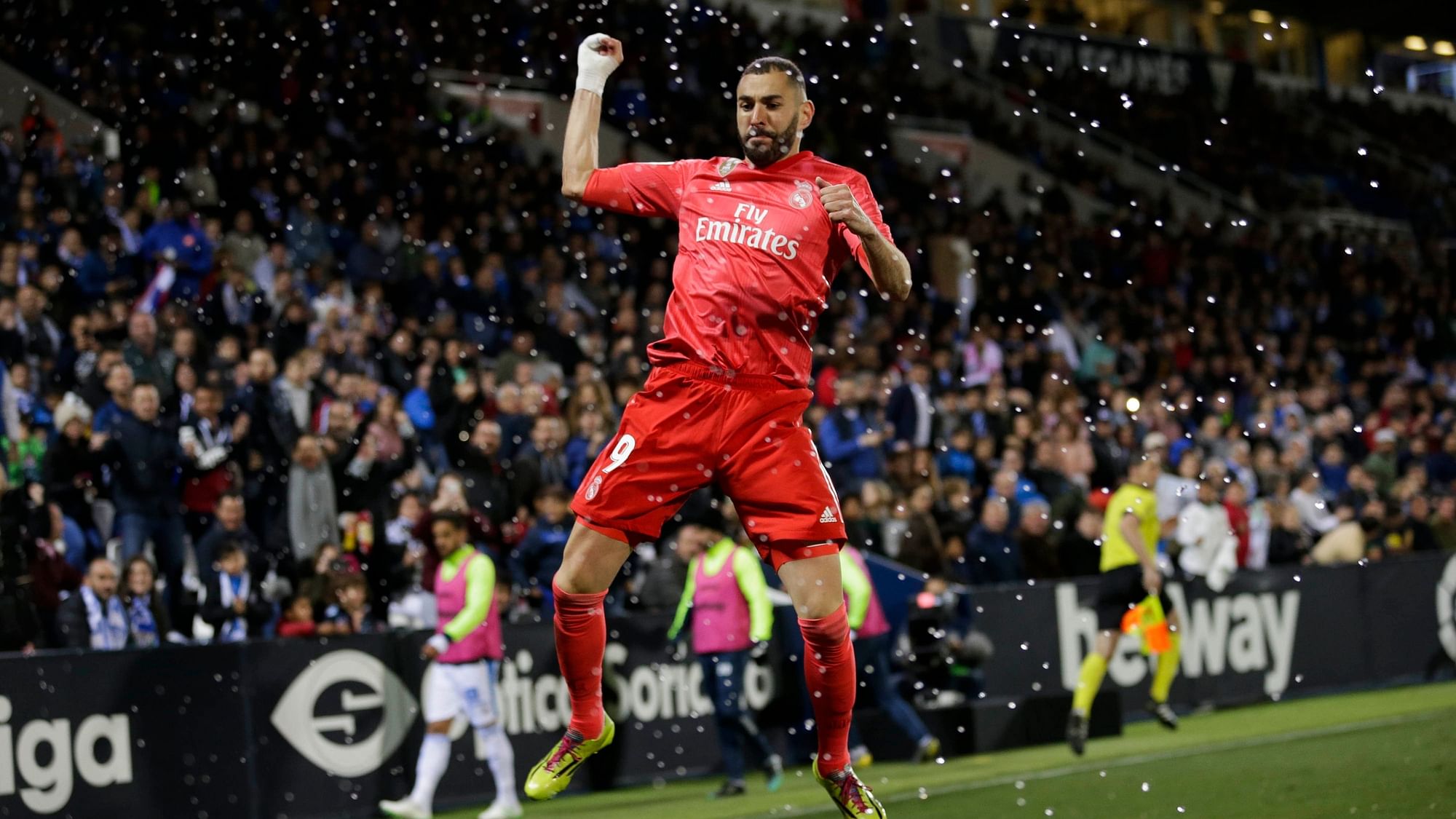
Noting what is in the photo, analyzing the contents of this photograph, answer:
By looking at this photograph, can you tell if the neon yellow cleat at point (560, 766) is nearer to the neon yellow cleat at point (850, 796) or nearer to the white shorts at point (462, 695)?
the neon yellow cleat at point (850, 796)

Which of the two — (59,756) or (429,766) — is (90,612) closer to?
(59,756)

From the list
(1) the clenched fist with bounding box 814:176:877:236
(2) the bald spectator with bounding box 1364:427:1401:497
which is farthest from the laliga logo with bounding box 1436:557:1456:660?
(1) the clenched fist with bounding box 814:176:877:236

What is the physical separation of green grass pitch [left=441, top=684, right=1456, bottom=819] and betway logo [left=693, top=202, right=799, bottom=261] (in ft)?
14.3

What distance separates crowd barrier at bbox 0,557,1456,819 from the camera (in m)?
10.3

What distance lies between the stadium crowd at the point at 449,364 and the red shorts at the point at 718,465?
227 inches

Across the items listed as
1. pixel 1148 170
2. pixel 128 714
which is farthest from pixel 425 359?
pixel 1148 170

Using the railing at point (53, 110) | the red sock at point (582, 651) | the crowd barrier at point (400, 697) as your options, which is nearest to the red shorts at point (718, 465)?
the red sock at point (582, 651)

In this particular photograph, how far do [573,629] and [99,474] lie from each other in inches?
253

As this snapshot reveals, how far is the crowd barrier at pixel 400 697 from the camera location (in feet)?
33.9

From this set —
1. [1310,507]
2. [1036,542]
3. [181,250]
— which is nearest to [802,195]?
[181,250]

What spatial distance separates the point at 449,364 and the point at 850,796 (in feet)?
27.8

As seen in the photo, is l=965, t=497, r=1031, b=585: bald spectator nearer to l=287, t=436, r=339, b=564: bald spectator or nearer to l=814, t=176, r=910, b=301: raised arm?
l=287, t=436, r=339, b=564: bald spectator

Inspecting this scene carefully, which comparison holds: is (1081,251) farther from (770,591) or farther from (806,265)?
(806,265)

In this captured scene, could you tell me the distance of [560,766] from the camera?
6.36 metres
